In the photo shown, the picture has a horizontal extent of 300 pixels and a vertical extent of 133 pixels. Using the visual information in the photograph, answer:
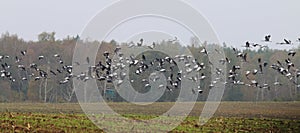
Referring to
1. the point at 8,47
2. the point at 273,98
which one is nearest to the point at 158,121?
the point at 273,98

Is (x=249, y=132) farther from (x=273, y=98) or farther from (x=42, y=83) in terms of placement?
(x=42, y=83)

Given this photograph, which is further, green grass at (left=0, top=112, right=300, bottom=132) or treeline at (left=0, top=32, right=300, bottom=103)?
treeline at (left=0, top=32, right=300, bottom=103)

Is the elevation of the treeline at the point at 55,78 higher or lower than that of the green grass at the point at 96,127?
higher

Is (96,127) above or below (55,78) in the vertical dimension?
below

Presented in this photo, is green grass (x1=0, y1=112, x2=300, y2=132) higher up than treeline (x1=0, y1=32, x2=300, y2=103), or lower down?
lower down

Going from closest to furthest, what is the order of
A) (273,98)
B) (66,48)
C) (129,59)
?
(129,59), (273,98), (66,48)

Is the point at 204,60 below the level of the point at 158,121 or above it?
above

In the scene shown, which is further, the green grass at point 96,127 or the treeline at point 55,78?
the treeline at point 55,78

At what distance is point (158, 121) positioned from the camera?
19.2 meters

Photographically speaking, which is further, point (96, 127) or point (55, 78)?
point (55, 78)

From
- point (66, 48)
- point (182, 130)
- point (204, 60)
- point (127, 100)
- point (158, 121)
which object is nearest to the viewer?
point (182, 130)

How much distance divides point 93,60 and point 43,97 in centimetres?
1395

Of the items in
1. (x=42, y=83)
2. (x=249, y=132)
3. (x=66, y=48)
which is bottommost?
(x=249, y=132)

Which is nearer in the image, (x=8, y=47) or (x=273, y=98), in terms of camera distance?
(x=273, y=98)
